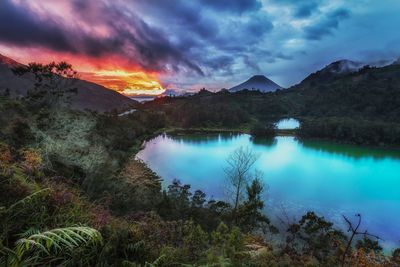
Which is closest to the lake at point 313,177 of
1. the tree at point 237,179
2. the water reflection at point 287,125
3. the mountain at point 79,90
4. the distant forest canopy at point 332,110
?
the tree at point 237,179

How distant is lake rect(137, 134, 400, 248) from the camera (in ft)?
81.7

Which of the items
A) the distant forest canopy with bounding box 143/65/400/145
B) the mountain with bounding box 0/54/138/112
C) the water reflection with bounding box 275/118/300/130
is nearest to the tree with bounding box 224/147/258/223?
the mountain with bounding box 0/54/138/112

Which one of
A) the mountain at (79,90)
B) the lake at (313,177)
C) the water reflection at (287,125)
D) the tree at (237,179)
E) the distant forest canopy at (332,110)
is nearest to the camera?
the lake at (313,177)

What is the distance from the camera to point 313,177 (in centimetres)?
3612

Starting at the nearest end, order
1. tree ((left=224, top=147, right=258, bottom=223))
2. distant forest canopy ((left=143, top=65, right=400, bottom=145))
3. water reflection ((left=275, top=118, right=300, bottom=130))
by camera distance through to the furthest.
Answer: tree ((left=224, top=147, right=258, bottom=223)), distant forest canopy ((left=143, top=65, right=400, bottom=145)), water reflection ((left=275, top=118, right=300, bottom=130))

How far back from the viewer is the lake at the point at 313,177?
981 inches

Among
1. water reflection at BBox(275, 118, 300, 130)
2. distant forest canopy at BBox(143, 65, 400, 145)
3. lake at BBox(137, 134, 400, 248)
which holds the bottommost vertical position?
lake at BBox(137, 134, 400, 248)

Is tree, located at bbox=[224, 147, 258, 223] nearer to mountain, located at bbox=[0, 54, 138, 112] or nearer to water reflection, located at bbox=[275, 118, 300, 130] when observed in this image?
mountain, located at bbox=[0, 54, 138, 112]

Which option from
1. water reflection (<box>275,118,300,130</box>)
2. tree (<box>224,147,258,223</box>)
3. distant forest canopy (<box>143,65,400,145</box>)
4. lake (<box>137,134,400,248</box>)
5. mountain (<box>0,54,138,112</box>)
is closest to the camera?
lake (<box>137,134,400,248</box>)

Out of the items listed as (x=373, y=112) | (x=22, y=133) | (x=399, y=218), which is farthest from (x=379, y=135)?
(x=22, y=133)

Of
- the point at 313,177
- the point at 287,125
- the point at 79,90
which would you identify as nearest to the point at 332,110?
the point at 287,125

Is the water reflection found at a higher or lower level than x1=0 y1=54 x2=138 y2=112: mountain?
lower

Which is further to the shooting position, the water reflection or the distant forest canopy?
the water reflection

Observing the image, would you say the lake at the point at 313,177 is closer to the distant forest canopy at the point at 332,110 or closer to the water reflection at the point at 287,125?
the distant forest canopy at the point at 332,110
